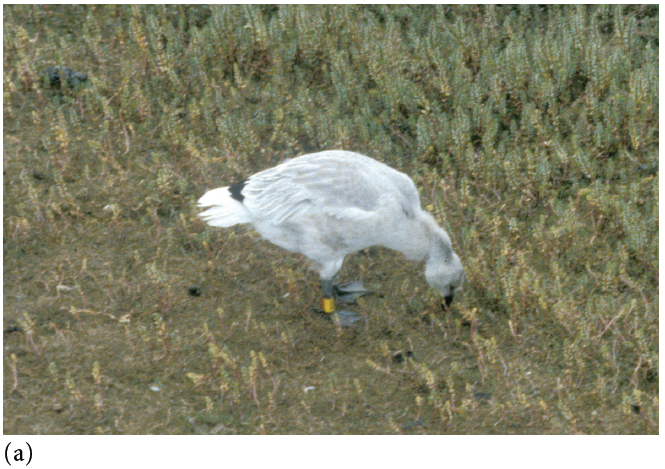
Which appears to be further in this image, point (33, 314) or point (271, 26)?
point (271, 26)

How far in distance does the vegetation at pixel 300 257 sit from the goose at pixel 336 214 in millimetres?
309

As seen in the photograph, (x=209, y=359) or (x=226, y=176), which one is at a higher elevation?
(x=226, y=176)

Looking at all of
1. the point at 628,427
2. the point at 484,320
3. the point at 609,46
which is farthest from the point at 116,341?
the point at 609,46

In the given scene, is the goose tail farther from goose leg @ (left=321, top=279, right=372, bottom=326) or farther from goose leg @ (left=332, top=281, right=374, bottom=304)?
goose leg @ (left=332, top=281, right=374, bottom=304)

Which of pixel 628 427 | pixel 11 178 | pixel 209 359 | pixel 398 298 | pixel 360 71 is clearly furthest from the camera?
pixel 360 71

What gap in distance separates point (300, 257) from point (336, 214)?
48.1 inches

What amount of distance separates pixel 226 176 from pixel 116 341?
7.30 feet

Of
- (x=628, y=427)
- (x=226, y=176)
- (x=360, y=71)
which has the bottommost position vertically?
(x=628, y=427)

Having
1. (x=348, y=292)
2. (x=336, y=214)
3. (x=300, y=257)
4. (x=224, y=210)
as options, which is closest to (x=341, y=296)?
(x=348, y=292)

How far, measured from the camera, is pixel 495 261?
22.8 ft

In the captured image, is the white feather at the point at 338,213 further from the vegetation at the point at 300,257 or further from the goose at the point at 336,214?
the vegetation at the point at 300,257

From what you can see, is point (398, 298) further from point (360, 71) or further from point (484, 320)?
point (360, 71)

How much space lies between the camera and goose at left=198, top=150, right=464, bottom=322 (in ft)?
20.4

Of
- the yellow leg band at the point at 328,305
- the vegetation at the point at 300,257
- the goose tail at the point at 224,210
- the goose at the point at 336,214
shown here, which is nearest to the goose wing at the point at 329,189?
the goose at the point at 336,214
